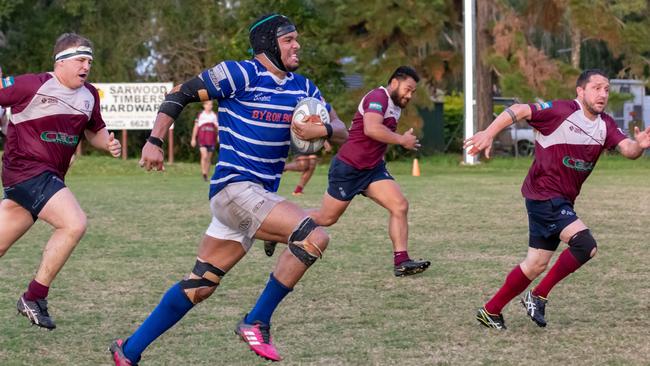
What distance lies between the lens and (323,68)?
3638cm

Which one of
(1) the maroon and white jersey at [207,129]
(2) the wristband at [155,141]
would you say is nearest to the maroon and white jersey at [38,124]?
(2) the wristband at [155,141]

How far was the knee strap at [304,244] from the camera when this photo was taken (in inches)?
246

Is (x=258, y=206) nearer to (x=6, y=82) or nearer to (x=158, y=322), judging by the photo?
(x=158, y=322)

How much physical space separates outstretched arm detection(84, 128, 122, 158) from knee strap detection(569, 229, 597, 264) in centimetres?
328

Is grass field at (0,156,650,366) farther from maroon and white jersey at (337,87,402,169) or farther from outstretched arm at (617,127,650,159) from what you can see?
outstretched arm at (617,127,650,159)

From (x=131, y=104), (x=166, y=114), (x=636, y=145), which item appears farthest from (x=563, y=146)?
(x=131, y=104)

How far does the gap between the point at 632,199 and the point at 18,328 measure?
1398 centimetres

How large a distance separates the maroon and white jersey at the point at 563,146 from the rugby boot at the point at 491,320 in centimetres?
90

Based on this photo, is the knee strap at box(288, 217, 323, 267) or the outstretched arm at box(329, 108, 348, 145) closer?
the knee strap at box(288, 217, 323, 267)

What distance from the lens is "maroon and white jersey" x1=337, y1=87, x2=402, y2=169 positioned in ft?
34.8

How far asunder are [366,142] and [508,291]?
3.33 m

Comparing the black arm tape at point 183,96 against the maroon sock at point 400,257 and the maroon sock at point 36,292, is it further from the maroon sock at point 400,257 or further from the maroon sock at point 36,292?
the maroon sock at point 400,257

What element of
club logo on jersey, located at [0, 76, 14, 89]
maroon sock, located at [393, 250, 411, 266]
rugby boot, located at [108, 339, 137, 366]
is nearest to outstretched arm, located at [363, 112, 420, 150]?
maroon sock, located at [393, 250, 411, 266]

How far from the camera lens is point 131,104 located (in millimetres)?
33969
